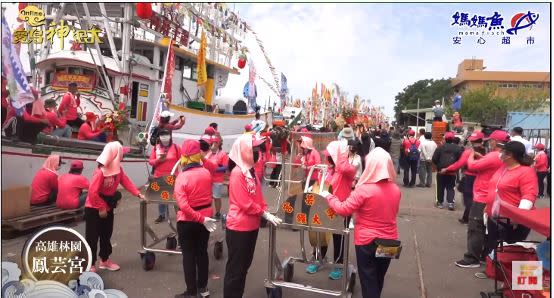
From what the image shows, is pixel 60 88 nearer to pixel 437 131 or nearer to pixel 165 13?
pixel 165 13

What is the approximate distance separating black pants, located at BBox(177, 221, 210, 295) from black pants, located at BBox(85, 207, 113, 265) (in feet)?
3.89

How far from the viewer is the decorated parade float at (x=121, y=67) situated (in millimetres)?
6863

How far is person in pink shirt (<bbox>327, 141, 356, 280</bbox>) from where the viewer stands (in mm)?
4789

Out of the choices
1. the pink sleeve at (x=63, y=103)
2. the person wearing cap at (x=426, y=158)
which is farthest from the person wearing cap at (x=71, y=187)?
the person wearing cap at (x=426, y=158)

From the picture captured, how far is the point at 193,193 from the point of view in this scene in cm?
413

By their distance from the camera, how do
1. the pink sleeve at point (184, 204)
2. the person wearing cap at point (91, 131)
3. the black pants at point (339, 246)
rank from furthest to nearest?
the person wearing cap at point (91, 131), the black pants at point (339, 246), the pink sleeve at point (184, 204)

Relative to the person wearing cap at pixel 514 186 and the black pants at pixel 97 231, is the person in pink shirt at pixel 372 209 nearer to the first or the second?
the person wearing cap at pixel 514 186

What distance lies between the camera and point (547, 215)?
11.0 feet

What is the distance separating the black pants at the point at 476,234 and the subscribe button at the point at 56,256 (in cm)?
457

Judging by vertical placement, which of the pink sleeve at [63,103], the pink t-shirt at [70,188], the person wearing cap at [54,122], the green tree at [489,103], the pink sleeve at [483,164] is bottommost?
the pink t-shirt at [70,188]

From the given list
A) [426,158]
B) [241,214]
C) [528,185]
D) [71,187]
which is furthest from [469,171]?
[71,187]

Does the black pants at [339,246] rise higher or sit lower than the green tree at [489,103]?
lower

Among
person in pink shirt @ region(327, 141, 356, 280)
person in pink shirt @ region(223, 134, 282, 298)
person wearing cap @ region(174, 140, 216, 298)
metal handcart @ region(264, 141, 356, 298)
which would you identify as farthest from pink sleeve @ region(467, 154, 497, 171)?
person wearing cap @ region(174, 140, 216, 298)

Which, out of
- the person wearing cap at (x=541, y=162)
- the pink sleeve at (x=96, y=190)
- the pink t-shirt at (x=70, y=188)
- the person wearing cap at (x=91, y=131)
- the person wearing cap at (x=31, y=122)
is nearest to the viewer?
the pink sleeve at (x=96, y=190)
